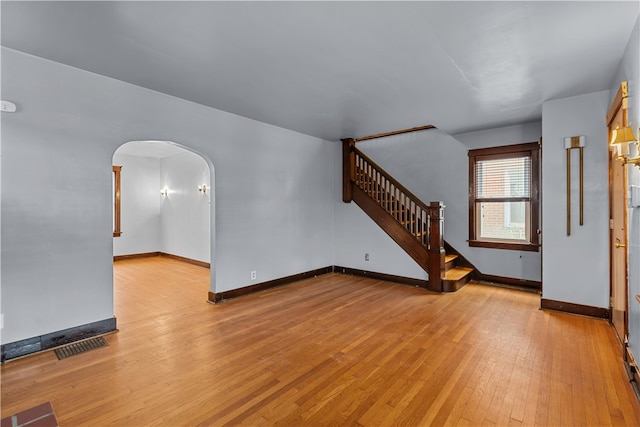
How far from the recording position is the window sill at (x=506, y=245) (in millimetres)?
4988

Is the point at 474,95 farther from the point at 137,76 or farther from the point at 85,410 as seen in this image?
the point at 85,410

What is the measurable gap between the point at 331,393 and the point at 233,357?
3.33ft

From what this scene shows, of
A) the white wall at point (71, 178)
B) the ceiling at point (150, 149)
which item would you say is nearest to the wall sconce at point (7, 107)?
the white wall at point (71, 178)

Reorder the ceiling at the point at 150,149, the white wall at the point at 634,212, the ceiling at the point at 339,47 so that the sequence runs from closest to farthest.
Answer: the ceiling at the point at 339,47 < the white wall at the point at 634,212 < the ceiling at the point at 150,149

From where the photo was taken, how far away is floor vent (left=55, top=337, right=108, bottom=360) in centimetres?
284

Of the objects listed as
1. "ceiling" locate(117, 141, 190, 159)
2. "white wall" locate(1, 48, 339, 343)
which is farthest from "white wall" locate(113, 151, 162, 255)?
"white wall" locate(1, 48, 339, 343)

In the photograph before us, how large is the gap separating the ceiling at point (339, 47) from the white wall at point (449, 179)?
176 cm

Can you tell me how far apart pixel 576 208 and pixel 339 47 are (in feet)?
11.6

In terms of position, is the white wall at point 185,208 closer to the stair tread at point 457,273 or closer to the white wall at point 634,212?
the stair tread at point 457,273

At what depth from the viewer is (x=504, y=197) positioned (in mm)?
5258

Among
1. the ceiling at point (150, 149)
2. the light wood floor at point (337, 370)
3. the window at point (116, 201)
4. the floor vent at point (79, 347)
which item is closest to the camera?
the light wood floor at point (337, 370)

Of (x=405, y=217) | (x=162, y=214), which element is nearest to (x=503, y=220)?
(x=405, y=217)

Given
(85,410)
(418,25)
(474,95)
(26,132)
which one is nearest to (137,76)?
(26,132)

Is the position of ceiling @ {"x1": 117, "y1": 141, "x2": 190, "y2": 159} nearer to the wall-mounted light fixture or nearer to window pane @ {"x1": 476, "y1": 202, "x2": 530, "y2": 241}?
window pane @ {"x1": 476, "y1": 202, "x2": 530, "y2": 241}
